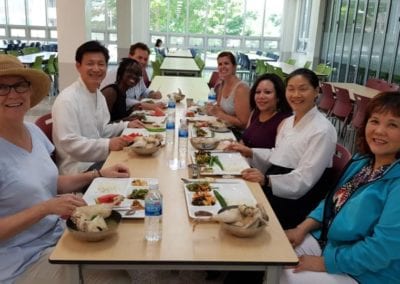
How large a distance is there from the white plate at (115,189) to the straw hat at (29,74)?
468 millimetres

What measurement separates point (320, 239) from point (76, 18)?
211 inches

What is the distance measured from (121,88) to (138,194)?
2.06 metres

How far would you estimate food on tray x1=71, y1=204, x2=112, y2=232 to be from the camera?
1268 mm

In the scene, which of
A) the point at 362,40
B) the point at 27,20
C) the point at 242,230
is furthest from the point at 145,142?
the point at 27,20

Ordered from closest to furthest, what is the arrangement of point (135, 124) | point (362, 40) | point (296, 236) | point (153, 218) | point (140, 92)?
point (153, 218) → point (296, 236) → point (135, 124) → point (140, 92) → point (362, 40)

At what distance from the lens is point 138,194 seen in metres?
1.61

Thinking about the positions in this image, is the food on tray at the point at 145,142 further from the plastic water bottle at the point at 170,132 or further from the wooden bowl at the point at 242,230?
the wooden bowl at the point at 242,230

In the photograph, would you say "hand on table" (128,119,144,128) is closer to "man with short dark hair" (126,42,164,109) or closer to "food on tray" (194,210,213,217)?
"man with short dark hair" (126,42,164,109)

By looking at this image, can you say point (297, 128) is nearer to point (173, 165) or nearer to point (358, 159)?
point (358, 159)

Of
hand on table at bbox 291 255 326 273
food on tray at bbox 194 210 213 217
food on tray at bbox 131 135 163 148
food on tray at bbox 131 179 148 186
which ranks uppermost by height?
food on tray at bbox 131 135 163 148

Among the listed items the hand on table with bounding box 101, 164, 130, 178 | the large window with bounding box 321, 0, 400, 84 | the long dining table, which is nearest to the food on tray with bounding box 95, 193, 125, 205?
the long dining table

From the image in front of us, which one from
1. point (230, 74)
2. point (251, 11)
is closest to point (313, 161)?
point (230, 74)

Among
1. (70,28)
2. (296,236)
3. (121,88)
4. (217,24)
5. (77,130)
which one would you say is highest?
(217,24)

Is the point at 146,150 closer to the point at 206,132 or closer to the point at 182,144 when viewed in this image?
the point at 182,144
